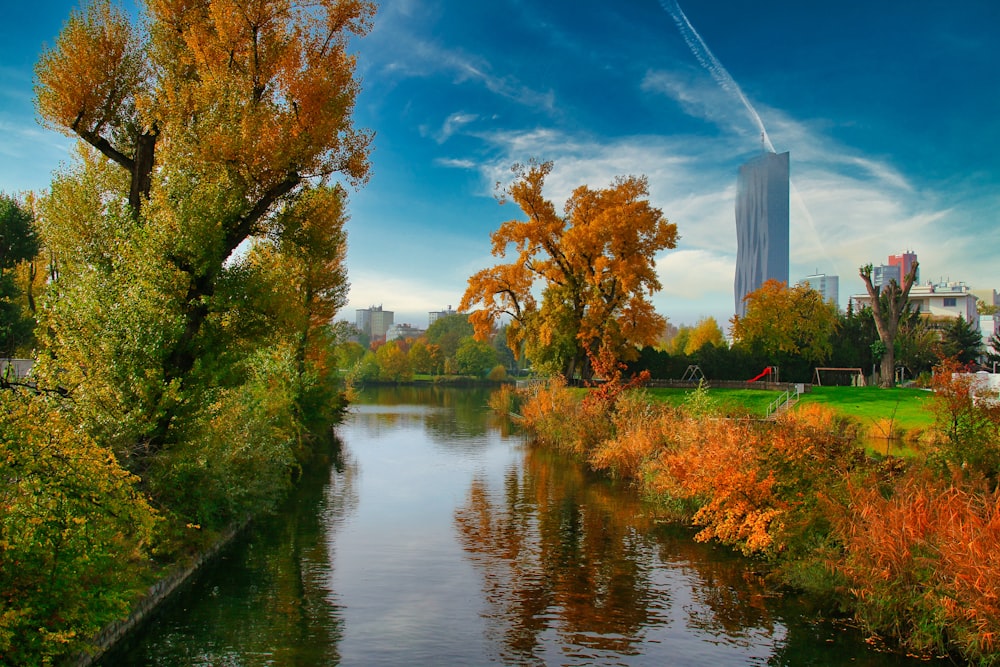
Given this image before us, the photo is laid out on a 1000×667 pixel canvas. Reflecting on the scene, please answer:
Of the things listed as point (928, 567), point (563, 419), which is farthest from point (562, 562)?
point (563, 419)

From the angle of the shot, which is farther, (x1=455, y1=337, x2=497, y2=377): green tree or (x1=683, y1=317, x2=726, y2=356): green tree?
(x1=455, y1=337, x2=497, y2=377): green tree

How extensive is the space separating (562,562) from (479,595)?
9.56ft

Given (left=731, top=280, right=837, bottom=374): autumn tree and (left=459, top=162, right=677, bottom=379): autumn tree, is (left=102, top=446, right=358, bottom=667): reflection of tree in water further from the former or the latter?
(left=731, top=280, right=837, bottom=374): autumn tree

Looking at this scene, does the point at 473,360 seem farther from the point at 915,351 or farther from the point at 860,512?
the point at 860,512

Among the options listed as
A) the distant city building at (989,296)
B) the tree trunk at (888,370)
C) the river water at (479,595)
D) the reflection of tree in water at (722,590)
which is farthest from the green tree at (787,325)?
the distant city building at (989,296)

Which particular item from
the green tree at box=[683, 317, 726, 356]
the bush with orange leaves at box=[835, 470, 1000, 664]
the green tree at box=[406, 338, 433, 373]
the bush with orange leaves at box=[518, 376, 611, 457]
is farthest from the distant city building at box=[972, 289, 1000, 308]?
the bush with orange leaves at box=[835, 470, 1000, 664]

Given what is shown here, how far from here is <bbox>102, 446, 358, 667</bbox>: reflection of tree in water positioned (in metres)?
11.1

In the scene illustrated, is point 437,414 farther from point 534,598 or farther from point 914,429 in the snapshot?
point 534,598

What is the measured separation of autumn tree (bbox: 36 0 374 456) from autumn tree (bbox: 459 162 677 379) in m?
24.7

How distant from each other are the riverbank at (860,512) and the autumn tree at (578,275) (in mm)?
17320

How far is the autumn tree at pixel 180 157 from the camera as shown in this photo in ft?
50.1

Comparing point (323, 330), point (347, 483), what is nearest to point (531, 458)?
point (347, 483)

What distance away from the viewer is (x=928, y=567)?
443 inches

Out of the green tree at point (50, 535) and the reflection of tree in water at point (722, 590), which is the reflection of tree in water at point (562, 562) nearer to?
the reflection of tree in water at point (722, 590)
